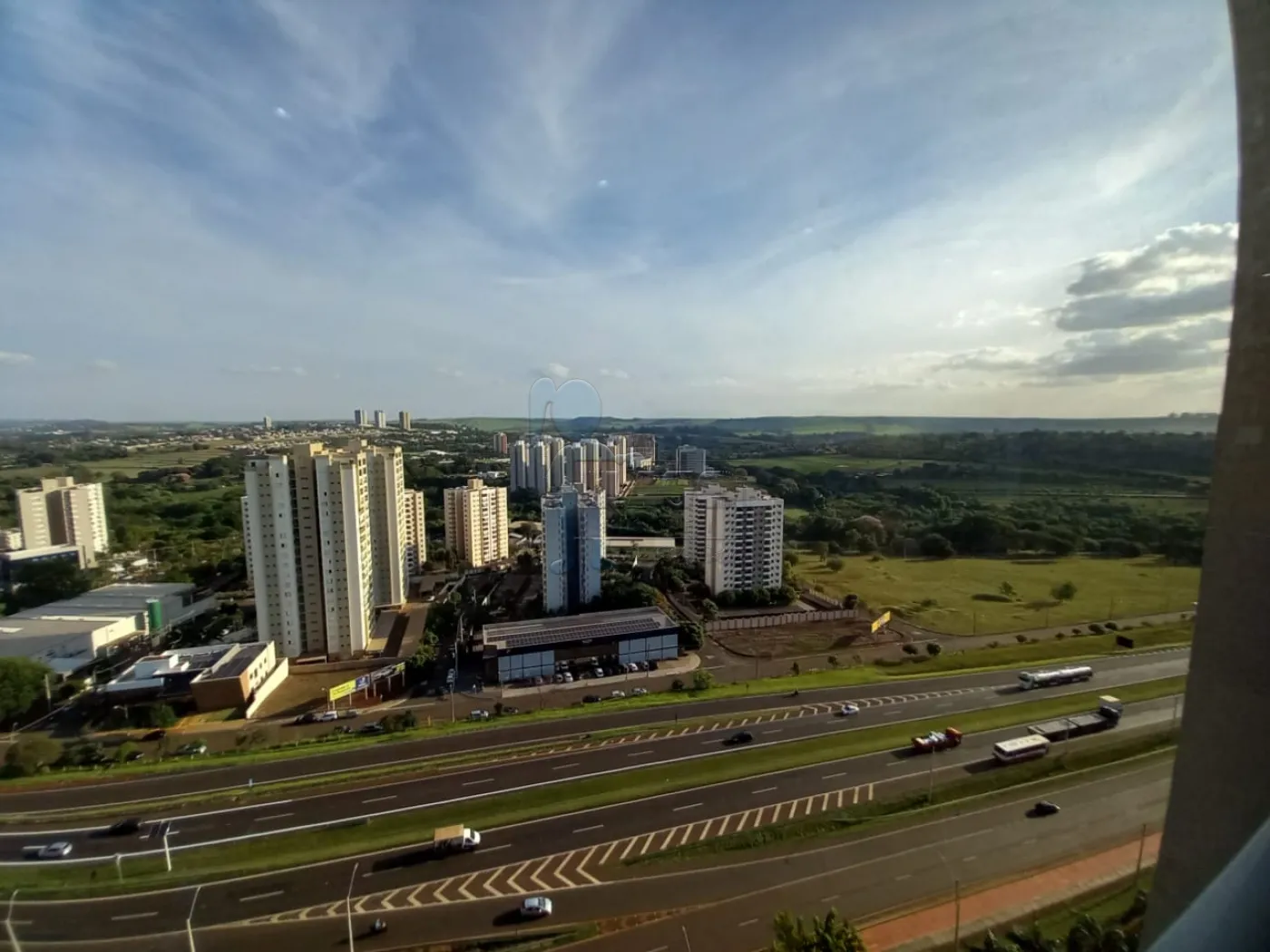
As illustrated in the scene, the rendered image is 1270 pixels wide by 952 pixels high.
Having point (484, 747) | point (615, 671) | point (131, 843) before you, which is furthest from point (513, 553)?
point (131, 843)

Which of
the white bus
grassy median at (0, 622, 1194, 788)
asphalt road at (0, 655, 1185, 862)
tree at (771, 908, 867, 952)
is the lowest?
grassy median at (0, 622, 1194, 788)

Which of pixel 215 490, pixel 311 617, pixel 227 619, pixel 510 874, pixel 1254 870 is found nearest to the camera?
pixel 1254 870

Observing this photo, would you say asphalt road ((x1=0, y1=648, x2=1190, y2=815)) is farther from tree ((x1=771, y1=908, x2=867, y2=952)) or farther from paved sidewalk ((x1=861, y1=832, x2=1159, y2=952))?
tree ((x1=771, y1=908, x2=867, y2=952))

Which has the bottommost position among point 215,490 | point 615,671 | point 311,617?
point 615,671

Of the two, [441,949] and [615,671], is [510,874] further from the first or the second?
[615,671]

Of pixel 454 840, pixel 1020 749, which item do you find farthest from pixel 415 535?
pixel 1020 749

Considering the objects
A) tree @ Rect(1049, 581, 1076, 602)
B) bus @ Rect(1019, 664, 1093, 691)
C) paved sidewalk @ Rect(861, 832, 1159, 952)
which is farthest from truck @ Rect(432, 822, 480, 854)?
tree @ Rect(1049, 581, 1076, 602)

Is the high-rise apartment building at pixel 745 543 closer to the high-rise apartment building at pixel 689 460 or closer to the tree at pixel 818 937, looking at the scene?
the tree at pixel 818 937

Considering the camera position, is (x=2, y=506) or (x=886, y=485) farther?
(x=886, y=485)
